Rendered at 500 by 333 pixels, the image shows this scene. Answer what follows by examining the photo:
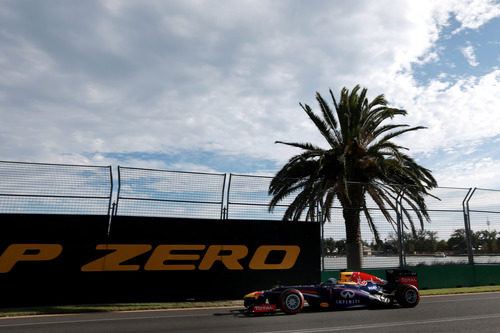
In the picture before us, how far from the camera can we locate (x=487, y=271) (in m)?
16.3

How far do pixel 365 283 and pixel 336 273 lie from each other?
12.5 ft

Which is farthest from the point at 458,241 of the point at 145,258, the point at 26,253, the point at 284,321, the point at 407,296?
the point at 26,253

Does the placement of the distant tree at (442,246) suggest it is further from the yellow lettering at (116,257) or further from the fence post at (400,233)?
the yellow lettering at (116,257)

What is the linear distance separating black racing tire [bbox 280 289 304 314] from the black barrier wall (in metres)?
3.76

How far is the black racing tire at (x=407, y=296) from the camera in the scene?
32.8ft

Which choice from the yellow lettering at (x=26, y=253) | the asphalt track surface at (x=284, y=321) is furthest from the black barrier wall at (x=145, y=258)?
the asphalt track surface at (x=284, y=321)

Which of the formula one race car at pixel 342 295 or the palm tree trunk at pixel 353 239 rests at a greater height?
the palm tree trunk at pixel 353 239

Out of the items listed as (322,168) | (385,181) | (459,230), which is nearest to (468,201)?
(459,230)

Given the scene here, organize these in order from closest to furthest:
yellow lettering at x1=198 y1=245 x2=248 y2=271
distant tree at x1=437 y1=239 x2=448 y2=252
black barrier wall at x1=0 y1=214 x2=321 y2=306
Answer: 1. black barrier wall at x1=0 y1=214 x2=321 y2=306
2. yellow lettering at x1=198 y1=245 x2=248 y2=271
3. distant tree at x1=437 y1=239 x2=448 y2=252

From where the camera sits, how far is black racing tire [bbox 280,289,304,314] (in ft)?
29.5

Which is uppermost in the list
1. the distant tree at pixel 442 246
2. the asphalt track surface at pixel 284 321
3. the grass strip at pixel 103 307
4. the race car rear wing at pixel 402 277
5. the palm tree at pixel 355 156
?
the palm tree at pixel 355 156

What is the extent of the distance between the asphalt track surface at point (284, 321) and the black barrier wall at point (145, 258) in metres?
1.97

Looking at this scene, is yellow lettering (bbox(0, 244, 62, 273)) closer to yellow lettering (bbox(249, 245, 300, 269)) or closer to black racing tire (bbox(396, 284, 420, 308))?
yellow lettering (bbox(249, 245, 300, 269))

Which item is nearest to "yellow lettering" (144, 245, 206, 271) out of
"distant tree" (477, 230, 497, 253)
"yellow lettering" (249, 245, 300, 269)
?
"yellow lettering" (249, 245, 300, 269)
